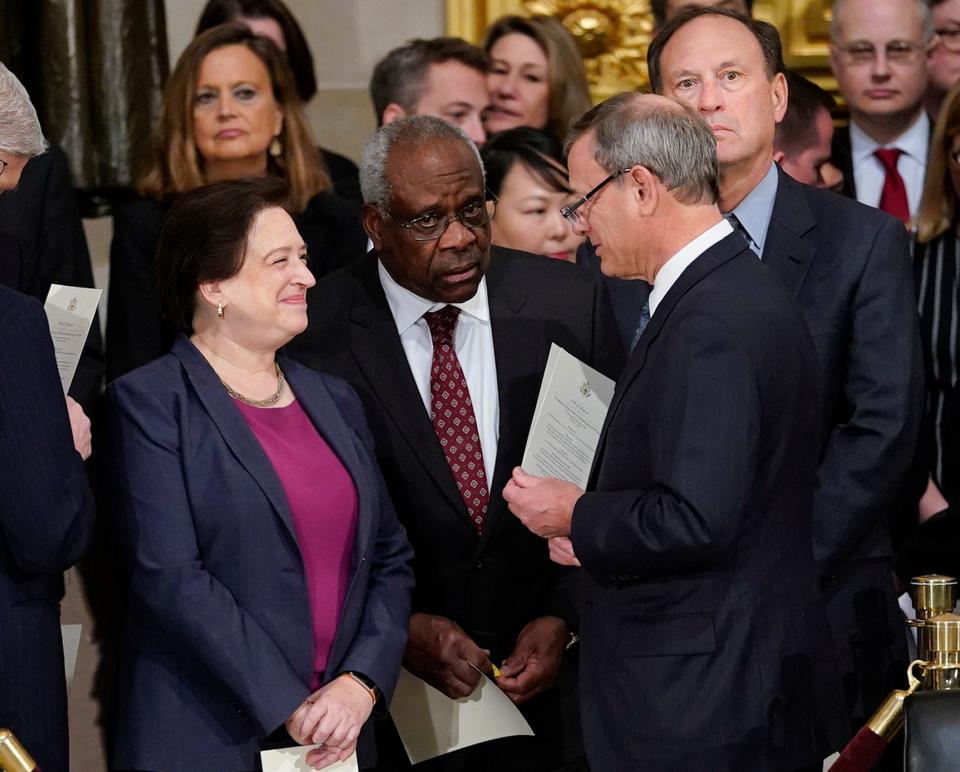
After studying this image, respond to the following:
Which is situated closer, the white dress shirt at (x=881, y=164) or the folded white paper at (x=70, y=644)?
the folded white paper at (x=70, y=644)

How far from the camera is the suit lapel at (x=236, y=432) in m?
3.42

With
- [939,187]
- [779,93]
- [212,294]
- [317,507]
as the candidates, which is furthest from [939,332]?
[212,294]

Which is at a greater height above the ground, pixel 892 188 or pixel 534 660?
pixel 892 188

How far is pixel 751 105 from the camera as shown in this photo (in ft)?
12.7

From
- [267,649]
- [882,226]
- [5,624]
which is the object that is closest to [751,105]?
[882,226]

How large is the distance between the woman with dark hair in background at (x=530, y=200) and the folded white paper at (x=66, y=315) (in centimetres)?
168

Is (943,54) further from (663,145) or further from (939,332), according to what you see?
(663,145)

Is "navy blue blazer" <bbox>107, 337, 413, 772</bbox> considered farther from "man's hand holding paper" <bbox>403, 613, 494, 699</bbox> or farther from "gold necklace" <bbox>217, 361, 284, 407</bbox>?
"man's hand holding paper" <bbox>403, 613, 494, 699</bbox>

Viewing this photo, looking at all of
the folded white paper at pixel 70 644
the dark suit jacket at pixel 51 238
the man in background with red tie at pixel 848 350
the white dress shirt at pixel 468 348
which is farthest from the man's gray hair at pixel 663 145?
the folded white paper at pixel 70 644

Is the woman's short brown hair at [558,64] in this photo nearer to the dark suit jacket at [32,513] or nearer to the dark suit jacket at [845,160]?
the dark suit jacket at [845,160]

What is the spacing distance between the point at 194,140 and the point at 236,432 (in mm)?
1551

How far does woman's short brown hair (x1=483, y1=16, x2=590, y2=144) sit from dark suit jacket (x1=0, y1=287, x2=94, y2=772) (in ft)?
9.12

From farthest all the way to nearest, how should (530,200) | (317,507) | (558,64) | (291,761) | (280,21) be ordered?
(558,64) < (280,21) < (530,200) < (317,507) < (291,761)

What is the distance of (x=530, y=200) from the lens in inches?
196
